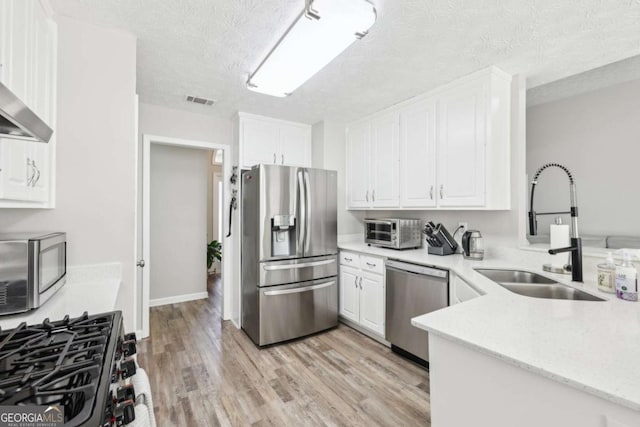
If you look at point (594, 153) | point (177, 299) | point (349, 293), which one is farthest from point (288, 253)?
point (594, 153)

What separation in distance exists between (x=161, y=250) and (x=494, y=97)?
14.3ft

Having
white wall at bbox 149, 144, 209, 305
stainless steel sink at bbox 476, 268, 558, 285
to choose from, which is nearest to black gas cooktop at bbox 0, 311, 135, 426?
stainless steel sink at bbox 476, 268, 558, 285

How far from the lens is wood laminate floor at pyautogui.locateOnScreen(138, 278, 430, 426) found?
188 centimetres

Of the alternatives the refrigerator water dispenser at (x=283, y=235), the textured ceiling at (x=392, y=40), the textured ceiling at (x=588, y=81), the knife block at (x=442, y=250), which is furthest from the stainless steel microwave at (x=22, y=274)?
the textured ceiling at (x=588, y=81)

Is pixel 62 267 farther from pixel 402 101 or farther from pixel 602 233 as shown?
pixel 602 233

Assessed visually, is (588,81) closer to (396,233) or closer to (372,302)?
(396,233)

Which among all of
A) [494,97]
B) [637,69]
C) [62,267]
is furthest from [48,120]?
[637,69]

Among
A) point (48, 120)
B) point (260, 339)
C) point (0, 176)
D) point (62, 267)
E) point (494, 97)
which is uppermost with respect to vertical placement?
point (494, 97)

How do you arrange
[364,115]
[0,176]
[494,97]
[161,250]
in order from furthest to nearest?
[161,250] < [364,115] < [494,97] < [0,176]

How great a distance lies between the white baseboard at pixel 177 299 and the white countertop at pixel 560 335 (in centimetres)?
401

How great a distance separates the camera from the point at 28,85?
1353mm

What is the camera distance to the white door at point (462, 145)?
241 centimetres

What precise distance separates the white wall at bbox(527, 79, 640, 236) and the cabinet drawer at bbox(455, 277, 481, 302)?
2070mm

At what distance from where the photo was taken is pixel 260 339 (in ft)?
9.21
